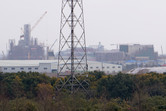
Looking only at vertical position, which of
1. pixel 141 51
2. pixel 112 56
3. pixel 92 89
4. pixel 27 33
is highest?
pixel 27 33

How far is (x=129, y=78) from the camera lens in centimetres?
1265

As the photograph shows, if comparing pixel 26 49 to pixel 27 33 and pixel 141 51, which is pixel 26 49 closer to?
pixel 27 33

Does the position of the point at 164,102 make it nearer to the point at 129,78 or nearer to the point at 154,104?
the point at 154,104

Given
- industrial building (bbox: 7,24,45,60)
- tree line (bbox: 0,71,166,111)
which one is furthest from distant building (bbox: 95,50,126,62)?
tree line (bbox: 0,71,166,111)

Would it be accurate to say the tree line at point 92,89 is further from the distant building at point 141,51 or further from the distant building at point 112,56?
the distant building at point 141,51

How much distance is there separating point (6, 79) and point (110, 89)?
4.11 metres

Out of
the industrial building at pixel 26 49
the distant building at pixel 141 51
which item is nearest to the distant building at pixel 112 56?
the distant building at pixel 141 51

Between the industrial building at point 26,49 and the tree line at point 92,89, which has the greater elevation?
the industrial building at point 26,49

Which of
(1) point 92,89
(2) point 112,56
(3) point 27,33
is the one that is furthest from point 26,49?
(1) point 92,89

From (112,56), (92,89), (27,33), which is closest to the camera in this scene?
(92,89)

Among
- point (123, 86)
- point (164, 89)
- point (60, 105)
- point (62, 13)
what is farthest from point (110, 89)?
point (60, 105)

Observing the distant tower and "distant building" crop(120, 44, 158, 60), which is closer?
the distant tower

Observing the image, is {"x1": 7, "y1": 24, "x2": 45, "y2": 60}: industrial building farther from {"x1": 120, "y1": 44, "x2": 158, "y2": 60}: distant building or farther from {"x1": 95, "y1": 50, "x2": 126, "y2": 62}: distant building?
{"x1": 120, "y1": 44, "x2": 158, "y2": 60}: distant building

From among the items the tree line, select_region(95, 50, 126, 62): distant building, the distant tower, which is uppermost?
the distant tower
